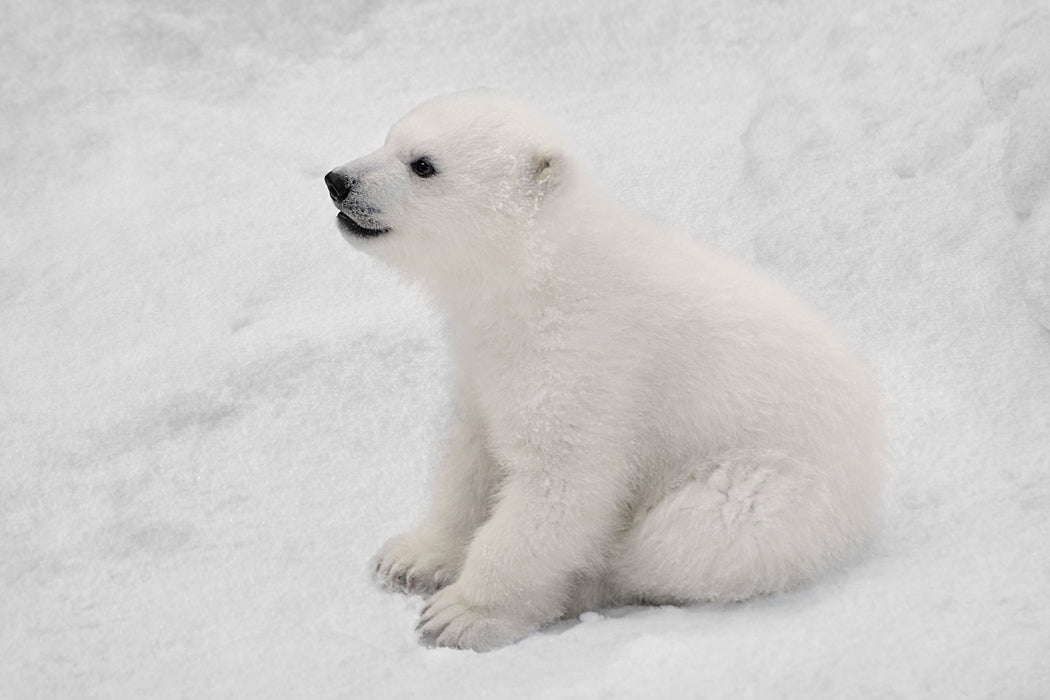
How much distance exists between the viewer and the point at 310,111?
6.72 m

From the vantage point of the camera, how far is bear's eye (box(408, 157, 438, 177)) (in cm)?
350

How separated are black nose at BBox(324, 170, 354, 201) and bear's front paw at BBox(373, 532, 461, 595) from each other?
3.79 feet

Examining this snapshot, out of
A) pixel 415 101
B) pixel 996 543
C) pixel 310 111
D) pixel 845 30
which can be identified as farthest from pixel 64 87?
pixel 996 543

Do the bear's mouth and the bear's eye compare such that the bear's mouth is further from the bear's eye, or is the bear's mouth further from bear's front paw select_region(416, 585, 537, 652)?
bear's front paw select_region(416, 585, 537, 652)

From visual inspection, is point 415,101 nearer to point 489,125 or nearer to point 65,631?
point 489,125

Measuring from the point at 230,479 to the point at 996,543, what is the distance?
8.72ft

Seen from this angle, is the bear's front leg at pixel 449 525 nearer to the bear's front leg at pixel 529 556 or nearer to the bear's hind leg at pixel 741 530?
the bear's front leg at pixel 529 556

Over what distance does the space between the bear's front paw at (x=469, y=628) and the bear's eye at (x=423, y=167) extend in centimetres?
124

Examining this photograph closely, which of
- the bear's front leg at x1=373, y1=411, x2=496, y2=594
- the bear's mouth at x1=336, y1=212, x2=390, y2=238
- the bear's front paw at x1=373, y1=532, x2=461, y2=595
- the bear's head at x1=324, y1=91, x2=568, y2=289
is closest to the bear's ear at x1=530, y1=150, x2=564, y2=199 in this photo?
the bear's head at x1=324, y1=91, x2=568, y2=289

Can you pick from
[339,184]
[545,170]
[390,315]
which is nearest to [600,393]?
[545,170]

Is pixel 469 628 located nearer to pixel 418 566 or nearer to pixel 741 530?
pixel 418 566

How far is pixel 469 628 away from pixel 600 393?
30.0 inches

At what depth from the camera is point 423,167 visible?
11.5 ft

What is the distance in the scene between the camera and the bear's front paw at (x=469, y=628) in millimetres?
3332
